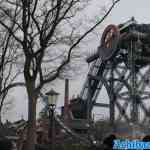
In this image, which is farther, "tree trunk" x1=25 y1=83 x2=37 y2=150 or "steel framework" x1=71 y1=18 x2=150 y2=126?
"steel framework" x1=71 y1=18 x2=150 y2=126

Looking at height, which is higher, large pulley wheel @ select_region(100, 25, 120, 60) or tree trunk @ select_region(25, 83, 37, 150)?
large pulley wheel @ select_region(100, 25, 120, 60)

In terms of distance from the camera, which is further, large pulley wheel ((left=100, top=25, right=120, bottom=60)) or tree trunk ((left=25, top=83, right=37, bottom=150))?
large pulley wheel ((left=100, top=25, right=120, bottom=60))

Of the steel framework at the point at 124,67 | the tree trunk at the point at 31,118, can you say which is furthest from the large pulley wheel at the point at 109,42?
the tree trunk at the point at 31,118

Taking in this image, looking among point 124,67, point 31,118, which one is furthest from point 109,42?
point 31,118

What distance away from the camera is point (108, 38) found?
7675 centimetres

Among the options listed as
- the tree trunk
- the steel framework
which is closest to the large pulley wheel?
the steel framework

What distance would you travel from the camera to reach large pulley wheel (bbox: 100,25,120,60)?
7425 cm

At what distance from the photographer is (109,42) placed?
252 feet

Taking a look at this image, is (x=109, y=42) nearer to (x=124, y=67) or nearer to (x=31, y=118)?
(x=124, y=67)

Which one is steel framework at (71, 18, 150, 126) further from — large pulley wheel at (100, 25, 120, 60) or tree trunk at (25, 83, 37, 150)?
tree trunk at (25, 83, 37, 150)

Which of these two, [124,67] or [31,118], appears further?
[124,67]

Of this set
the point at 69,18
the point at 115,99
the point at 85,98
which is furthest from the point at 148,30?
the point at 69,18

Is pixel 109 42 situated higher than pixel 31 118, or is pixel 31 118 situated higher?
pixel 109 42

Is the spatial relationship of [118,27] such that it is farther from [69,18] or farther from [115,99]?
[69,18]
